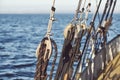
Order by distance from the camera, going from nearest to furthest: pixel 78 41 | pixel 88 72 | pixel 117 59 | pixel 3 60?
pixel 78 41 < pixel 88 72 < pixel 117 59 < pixel 3 60

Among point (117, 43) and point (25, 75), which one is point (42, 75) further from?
point (25, 75)

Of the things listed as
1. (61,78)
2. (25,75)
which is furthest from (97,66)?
(25,75)

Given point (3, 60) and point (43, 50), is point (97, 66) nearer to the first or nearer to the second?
point (43, 50)

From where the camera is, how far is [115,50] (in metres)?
8.33

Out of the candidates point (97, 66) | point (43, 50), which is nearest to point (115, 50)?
point (97, 66)

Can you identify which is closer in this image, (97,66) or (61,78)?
(61,78)

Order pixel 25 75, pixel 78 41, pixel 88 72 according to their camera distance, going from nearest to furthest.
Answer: pixel 78 41, pixel 88 72, pixel 25 75

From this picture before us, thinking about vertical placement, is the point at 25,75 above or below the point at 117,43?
below

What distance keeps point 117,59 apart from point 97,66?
0.49 m

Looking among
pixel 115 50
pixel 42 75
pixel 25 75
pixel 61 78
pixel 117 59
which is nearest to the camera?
pixel 42 75

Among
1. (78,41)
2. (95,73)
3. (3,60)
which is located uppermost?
(78,41)

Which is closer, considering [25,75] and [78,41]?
[78,41]

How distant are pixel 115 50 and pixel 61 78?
8.60ft

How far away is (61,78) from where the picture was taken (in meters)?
6.03
